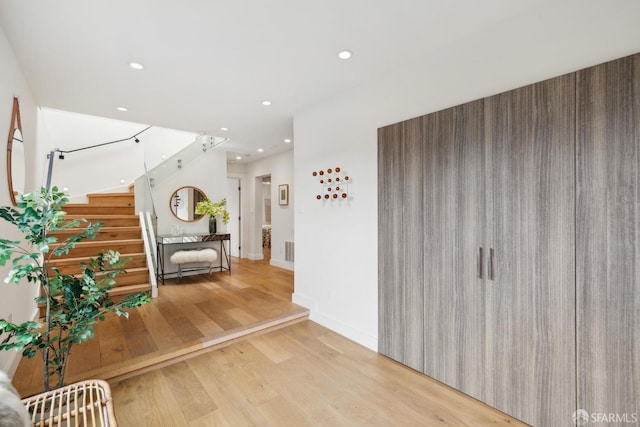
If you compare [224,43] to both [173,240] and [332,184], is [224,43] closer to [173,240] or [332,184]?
[332,184]

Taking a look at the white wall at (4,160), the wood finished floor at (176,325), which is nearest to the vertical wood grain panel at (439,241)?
the wood finished floor at (176,325)

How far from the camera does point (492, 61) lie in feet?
6.40

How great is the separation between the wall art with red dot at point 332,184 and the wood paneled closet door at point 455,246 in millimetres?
931

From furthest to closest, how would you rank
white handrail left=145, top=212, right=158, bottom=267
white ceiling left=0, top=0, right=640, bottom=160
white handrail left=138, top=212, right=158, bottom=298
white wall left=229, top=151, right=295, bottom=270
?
white wall left=229, top=151, right=295, bottom=270
white handrail left=145, top=212, right=158, bottom=267
white handrail left=138, top=212, right=158, bottom=298
white ceiling left=0, top=0, right=640, bottom=160

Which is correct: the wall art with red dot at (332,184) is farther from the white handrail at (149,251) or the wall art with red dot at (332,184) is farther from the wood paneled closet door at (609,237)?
the white handrail at (149,251)

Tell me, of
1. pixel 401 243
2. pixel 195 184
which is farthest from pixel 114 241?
pixel 401 243

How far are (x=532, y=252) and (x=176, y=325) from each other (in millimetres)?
3258

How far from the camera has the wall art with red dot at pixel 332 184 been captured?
3.01 m

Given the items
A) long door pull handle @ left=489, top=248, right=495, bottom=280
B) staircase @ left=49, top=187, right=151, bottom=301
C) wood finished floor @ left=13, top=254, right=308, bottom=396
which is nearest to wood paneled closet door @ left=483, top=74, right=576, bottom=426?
long door pull handle @ left=489, top=248, right=495, bottom=280

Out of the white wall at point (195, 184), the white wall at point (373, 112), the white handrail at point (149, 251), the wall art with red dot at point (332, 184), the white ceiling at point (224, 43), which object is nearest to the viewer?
the white wall at point (373, 112)

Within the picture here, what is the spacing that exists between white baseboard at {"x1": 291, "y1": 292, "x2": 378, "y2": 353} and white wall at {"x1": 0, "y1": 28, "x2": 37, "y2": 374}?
8.35 feet

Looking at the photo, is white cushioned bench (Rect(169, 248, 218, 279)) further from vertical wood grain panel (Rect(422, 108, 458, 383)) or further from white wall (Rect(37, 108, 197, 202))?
vertical wood grain panel (Rect(422, 108, 458, 383))

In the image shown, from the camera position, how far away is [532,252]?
5.76ft

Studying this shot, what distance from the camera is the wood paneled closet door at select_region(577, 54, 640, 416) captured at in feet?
4.71
